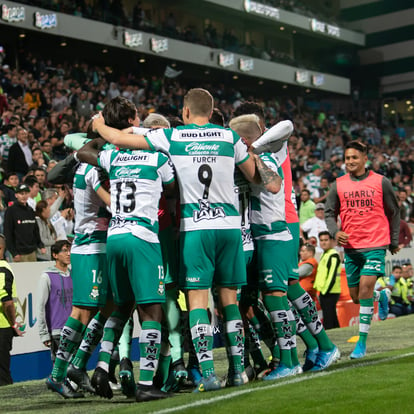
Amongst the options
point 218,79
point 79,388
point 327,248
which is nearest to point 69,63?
point 218,79

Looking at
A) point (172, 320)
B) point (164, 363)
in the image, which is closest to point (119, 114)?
point (172, 320)

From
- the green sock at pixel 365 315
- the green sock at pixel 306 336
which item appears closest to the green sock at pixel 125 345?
the green sock at pixel 306 336

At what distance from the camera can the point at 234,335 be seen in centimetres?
627

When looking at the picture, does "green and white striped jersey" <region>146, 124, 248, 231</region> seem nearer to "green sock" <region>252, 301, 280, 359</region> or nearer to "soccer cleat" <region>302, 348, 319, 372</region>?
"green sock" <region>252, 301, 280, 359</region>

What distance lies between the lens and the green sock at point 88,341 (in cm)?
661

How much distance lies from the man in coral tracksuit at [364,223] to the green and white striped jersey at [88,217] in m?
3.41

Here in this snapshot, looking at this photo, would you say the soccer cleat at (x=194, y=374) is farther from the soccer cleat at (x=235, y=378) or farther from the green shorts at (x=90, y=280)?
the green shorts at (x=90, y=280)

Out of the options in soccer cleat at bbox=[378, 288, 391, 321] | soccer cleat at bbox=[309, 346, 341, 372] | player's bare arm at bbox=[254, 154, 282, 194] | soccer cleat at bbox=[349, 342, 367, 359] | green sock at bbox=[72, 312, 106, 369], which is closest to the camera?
player's bare arm at bbox=[254, 154, 282, 194]

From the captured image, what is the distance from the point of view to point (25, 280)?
1152 cm

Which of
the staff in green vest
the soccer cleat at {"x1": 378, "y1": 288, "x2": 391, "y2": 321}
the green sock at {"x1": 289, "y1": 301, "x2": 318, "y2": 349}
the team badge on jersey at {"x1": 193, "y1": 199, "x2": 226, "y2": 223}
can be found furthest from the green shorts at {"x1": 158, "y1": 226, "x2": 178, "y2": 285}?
the staff in green vest

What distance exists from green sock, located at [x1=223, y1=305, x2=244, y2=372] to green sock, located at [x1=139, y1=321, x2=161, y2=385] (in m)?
0.57

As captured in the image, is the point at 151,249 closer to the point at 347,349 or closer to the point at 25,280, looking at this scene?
the point at 347,349

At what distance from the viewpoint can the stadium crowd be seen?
22.3 feet

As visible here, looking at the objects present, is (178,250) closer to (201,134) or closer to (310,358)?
(201,134)
